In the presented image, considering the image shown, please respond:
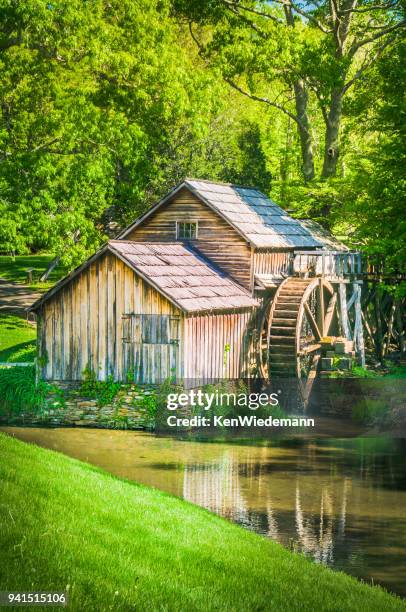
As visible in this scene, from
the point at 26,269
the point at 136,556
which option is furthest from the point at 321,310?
the point at 26,269

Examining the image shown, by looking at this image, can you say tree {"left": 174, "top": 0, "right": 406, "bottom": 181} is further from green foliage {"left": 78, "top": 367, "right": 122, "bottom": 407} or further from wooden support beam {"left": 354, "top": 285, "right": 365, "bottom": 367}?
green foliage {"left": 78, "top": 367, "right": 122, "bottom": 407}

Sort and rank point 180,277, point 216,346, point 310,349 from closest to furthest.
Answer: point 180,277, point 216,346, point 310,349

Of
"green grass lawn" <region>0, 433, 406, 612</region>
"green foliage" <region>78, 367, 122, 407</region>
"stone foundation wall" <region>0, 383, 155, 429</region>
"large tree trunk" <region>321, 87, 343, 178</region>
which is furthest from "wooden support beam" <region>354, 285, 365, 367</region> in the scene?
"green grass lawn" <region>0, 433, 406, 612</region>

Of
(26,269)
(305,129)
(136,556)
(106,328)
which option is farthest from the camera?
(26,269)

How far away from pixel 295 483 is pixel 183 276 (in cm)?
854

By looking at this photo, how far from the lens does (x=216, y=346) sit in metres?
26.5

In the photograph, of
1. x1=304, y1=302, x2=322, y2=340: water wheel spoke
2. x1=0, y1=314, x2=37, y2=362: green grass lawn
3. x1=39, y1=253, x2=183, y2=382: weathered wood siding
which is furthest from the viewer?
x1=0, y1=314, x2=37, y2=362: green grass lawn

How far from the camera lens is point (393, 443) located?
77.5ft

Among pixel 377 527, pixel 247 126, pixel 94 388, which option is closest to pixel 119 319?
pixel 94 388

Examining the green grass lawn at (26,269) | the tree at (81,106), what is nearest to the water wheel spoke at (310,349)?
the tree at (81,106)

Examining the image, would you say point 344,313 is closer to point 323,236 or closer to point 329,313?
point 329,313

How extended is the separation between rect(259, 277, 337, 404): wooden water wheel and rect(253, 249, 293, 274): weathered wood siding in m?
0.83

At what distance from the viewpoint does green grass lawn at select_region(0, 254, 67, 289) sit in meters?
46.3

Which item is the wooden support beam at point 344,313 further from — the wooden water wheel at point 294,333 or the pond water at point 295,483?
the pond water at point 295,483
